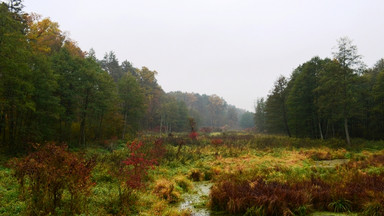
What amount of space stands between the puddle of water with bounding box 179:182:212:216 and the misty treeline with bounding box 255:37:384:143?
19855 millimetres

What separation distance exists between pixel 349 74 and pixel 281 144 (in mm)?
10412

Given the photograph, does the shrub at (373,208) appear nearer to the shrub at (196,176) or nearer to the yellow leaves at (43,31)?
the shrub at (196,176)

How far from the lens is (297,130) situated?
35562mm

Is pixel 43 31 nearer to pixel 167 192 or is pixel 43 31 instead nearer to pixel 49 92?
pixel 49 92

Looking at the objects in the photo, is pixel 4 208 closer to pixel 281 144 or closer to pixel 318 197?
pixel 318 197

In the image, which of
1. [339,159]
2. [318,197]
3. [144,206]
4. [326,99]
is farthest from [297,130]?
[144,206]

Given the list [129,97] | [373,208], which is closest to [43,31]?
[129,97]

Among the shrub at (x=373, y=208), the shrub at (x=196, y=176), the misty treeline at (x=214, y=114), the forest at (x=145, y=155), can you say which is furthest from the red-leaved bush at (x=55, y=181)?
the misty treeline at (x=214, y=114)

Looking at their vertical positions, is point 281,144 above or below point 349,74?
below

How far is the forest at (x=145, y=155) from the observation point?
7.18m

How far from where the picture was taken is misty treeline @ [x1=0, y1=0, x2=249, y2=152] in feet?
48.4

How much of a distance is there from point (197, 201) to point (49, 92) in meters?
15.8

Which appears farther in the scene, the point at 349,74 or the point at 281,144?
the point at 281,144

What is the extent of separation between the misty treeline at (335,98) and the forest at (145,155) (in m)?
0.16
